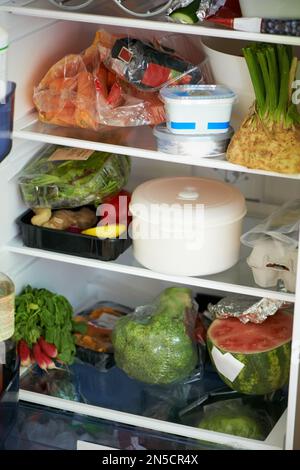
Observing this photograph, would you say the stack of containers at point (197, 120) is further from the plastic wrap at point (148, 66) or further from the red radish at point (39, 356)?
the red radish at point (39, 356)

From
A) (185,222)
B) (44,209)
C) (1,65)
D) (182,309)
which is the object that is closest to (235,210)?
(185,222)

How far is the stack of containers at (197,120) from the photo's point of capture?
200cm

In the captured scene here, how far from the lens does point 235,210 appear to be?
216 centimetres

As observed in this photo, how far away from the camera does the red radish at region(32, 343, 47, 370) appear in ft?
7.71

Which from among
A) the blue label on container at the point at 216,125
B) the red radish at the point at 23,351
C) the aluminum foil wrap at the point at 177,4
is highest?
the aluminum foil wrap at the point at 177,4

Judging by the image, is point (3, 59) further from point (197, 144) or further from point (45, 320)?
point (45, 320)

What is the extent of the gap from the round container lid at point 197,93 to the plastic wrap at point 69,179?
28 cm

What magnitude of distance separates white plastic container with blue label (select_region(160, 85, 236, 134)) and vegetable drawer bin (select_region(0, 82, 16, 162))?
0.34 metres

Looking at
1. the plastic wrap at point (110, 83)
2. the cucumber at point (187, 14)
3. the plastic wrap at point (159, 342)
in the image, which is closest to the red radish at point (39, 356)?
the plastic wrap at point (159, 342)

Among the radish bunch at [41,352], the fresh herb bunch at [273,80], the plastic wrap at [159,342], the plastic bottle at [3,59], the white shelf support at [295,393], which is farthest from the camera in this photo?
the radish bunch at [41,352]

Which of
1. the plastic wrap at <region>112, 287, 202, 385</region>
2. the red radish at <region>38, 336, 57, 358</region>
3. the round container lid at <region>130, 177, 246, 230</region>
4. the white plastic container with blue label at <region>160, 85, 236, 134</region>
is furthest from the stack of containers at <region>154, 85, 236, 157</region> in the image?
the red radish at <region>38, 336, 57, 358</region>

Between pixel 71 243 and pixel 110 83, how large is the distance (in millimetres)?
372

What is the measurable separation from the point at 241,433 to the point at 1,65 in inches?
38.4

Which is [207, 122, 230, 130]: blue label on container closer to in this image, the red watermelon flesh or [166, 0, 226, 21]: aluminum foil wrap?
[166, 0, 226, 21]: aluminum foil wrap
